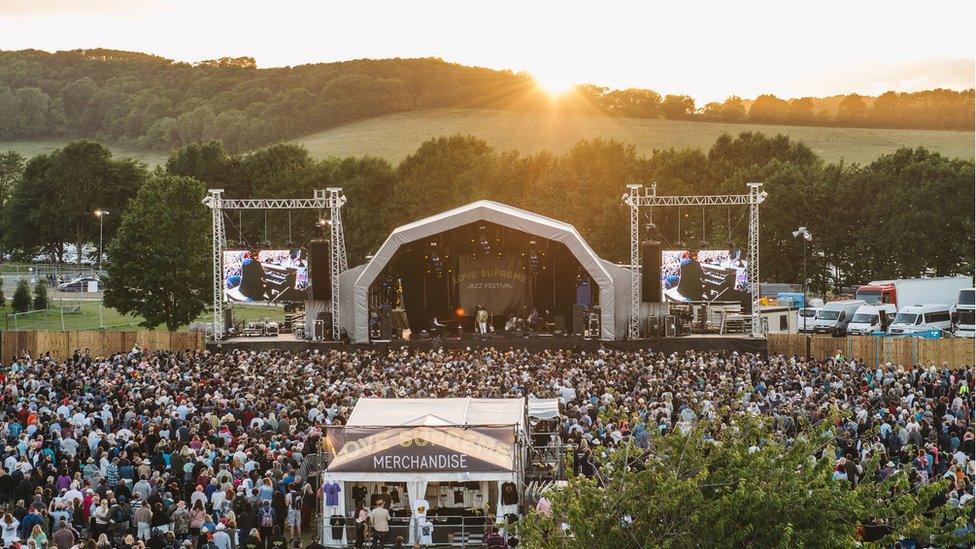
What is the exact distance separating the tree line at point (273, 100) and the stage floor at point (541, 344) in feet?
270

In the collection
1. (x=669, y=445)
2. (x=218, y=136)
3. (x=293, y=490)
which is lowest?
(x=293, y=490)

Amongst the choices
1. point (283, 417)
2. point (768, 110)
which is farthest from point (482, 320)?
A: point (768, 110)

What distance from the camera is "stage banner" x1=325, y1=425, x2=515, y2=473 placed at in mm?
17594

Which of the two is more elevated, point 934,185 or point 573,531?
point 934,185

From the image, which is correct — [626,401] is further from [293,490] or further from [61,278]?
[61,278]

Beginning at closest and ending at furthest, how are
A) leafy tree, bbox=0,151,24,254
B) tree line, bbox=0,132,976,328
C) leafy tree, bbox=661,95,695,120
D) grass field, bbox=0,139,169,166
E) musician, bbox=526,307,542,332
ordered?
musician, bbox=526,307,542,332, tree line, bbox=0,132,976,328, leafy tree, bbox=0,151,24,254, leafy tree, bbox=661,95,695,120, grass field, bbox=0,139,169,166

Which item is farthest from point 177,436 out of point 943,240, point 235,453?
point 943,240

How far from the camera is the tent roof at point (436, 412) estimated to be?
18891 millimetres

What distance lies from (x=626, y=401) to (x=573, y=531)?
1231 centimetres

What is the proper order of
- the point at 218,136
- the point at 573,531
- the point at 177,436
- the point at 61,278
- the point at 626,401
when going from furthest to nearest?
the point at 218,136
the point at 61,278
the point at 626,401
the point at 177,436
the point at 573,531

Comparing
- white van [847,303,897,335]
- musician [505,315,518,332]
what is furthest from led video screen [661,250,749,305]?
white van [847,303,897,335]

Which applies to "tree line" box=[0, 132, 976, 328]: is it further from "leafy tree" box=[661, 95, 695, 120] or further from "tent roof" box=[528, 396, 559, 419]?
"leafy tree" box=[661, 95, 695, 120]

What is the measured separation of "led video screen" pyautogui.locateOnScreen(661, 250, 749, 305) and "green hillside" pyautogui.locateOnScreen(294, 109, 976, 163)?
6446 cm

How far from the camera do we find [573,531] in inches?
472
